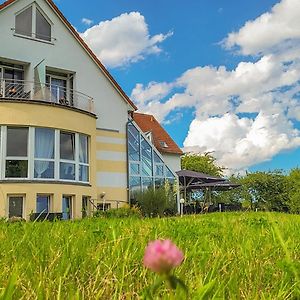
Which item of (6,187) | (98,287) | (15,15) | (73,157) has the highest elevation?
(15,15)

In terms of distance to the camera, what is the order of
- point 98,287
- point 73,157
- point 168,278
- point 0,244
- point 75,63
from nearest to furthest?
point 168,278, point 98,287, point 0,244, point 73,157, point 75,63

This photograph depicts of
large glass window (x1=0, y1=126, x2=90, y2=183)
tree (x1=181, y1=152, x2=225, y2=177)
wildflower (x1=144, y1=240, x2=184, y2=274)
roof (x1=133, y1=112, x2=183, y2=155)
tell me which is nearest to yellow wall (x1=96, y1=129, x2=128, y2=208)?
large glass window (x1=0, y1=126, x2=90, y2=183)

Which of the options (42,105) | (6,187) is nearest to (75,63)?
(42,105)

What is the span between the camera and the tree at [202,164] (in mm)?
54781

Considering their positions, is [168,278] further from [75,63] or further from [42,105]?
[75,63]

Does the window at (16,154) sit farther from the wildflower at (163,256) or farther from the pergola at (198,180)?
the wildflower at (163,256)

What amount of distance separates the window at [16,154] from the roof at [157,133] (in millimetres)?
15817

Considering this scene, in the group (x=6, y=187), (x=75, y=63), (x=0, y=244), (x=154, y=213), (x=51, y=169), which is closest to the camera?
(x=0, y=244)

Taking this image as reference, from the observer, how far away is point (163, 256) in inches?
20.3

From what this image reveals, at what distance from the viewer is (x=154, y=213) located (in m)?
19.9

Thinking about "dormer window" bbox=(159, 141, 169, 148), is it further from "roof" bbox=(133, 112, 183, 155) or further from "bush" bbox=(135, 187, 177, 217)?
"bush" bbox=(135, 187, 177, 217)

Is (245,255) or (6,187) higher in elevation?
(6,187)

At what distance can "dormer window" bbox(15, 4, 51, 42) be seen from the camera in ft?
64.5

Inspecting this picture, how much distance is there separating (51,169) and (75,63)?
22.0 ft
